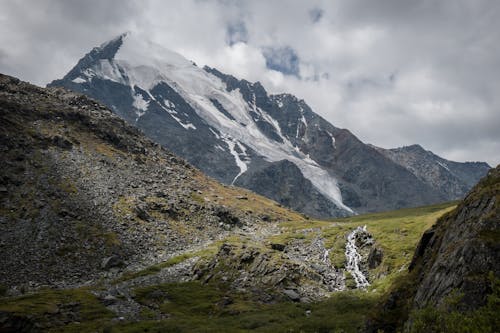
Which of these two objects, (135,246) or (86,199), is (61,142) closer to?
(86,199)

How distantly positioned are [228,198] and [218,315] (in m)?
110

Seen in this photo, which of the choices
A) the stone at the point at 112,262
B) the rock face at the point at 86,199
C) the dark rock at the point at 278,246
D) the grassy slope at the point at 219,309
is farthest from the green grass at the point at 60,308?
the dark rock at the point at 278,246

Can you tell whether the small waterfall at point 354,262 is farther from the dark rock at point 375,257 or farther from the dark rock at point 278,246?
the dark rock at point 278,246

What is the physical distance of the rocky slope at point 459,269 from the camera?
19000mm

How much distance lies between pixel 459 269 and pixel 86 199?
333ft

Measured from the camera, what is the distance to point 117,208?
10812 cm

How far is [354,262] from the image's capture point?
88.8 meters

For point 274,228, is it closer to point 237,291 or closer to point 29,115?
point 237,291

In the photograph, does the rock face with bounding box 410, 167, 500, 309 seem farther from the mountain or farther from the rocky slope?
the mountain

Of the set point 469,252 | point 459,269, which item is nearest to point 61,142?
point 459,269

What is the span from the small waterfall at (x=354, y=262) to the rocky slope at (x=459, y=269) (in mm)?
45414

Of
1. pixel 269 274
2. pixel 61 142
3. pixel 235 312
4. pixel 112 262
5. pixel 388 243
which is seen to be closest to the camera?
pixel 235 312

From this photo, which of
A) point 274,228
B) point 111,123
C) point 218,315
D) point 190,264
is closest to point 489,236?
point 218,315

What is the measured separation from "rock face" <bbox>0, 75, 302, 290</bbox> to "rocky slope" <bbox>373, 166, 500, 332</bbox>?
6341 centimetres
